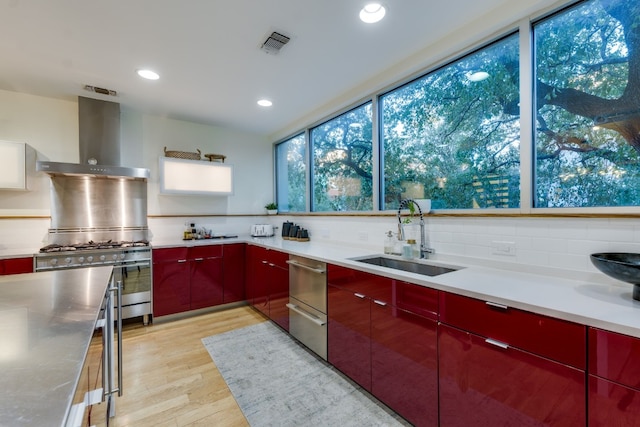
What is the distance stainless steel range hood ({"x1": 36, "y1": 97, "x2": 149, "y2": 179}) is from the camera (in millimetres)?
3125

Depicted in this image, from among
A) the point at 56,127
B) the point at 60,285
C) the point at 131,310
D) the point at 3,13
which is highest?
the point at 3,13

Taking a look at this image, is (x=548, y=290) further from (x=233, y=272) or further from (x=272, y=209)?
(x=272, y=209)

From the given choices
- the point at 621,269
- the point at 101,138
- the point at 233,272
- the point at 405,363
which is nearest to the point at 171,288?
the point at 233,272

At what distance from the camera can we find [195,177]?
12.2 feet

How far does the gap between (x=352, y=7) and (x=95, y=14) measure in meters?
1.67

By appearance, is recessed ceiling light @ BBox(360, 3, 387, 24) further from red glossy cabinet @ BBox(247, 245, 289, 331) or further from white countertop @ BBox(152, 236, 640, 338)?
red glossy cabinet @ BBox(247, 245, 289, 331)

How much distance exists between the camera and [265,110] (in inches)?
140

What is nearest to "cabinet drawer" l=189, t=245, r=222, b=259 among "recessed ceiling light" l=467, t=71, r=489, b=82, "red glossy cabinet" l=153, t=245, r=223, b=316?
"red glossy cabinet" l=153, t=245, r=223, b=316

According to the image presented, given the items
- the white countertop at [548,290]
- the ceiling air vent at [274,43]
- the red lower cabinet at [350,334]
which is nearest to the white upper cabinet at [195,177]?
the ceiling air vent at [274,43]

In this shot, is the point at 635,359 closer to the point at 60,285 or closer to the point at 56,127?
the point at 60,285

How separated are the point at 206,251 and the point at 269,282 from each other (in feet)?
3.05

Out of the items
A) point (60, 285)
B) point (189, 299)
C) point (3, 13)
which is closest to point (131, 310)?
point (189, 299)

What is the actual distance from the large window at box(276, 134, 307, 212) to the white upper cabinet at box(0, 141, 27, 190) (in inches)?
116

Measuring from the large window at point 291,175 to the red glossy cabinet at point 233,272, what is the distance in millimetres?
1068
